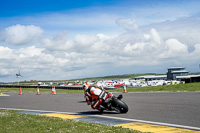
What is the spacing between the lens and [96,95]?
1170 cm

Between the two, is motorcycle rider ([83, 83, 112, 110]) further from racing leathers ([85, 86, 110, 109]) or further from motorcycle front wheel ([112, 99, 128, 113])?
motorcycle front wheel ([112, 99, 128, 113])

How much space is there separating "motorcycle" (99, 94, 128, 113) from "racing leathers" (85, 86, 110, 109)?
0.18 m

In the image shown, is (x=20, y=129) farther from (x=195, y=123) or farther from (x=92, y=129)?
(x=195, y=123)

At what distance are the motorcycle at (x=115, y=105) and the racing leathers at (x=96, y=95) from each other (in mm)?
184

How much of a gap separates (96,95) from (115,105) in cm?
95

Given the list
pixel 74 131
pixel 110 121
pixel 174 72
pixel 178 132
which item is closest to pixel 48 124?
pixel 74 131

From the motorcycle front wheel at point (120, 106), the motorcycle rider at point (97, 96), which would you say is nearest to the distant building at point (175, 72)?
the motorcycle rider at point (97, 96)

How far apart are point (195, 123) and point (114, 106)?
4023 mm

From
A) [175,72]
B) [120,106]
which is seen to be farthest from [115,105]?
[175,72]

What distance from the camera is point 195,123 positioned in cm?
820

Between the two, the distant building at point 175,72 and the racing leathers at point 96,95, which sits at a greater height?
the distant building at point 175,72

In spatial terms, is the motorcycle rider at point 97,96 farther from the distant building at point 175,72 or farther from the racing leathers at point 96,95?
the distant building at point 175,72

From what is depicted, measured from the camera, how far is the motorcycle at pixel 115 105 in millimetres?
11312

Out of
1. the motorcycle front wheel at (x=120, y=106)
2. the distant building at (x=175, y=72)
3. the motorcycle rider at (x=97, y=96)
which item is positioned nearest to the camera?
the motorcycle front wheel at (x=120, y=106)
